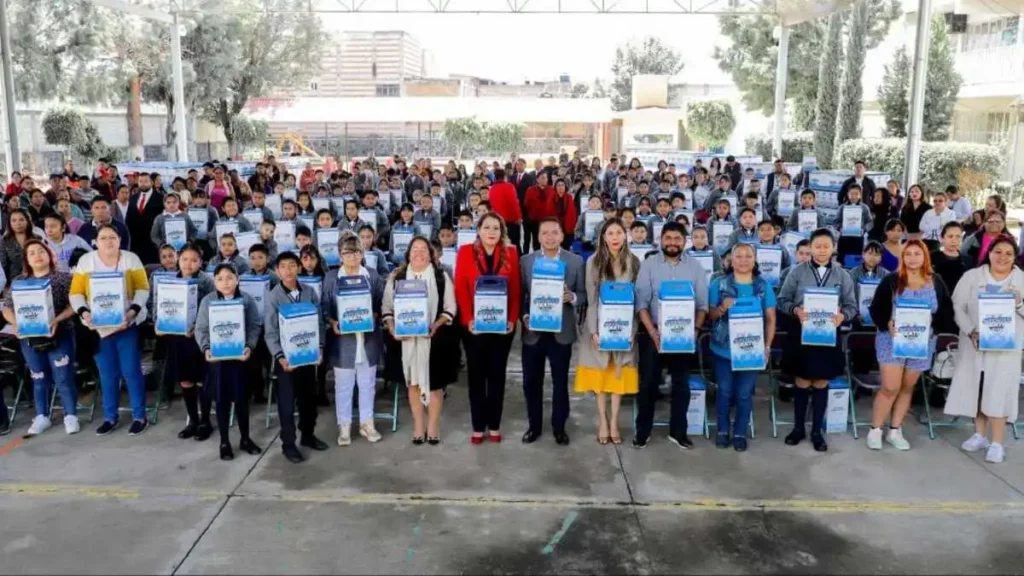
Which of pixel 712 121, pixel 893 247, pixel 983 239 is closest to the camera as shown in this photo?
pixel 893 247

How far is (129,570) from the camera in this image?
4801mm

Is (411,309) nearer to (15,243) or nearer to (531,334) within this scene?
(531,334)

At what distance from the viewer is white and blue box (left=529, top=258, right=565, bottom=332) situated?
625 centimetres

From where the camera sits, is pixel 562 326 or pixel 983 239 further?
pixel 983 239

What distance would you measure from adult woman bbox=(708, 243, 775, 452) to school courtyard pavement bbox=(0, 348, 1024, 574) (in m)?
0.25

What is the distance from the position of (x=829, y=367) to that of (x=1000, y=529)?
1562 millimetres

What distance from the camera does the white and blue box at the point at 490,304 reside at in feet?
20.7

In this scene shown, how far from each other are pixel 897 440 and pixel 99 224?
8.38 metres

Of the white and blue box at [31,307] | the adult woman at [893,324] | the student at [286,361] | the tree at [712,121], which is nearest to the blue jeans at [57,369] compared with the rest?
the white and blue box at [31,307]

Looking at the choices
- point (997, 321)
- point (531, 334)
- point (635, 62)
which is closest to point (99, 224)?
point (531, 334)

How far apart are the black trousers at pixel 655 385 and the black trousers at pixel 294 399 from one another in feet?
8.10

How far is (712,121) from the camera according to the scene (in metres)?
43.8

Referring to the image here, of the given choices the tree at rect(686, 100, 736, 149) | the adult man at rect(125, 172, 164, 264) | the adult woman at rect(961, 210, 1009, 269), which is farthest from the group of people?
the tree at rect(686, 100, 736, 149)

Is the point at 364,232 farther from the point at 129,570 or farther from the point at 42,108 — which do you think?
the point at 42,108
